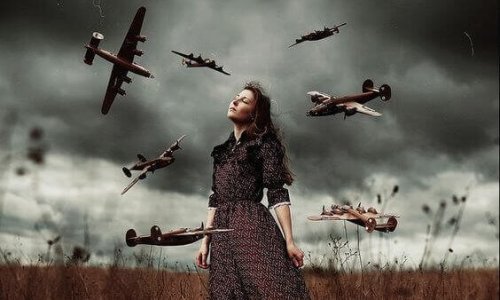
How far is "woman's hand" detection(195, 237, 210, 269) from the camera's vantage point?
4125mm

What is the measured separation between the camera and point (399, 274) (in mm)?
5188

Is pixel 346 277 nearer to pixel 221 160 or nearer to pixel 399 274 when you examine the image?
pixel 399 274

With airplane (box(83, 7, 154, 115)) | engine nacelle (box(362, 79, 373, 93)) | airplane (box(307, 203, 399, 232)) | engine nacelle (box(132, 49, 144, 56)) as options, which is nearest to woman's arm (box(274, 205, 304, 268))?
airplane (box(307, 203, 399, 232))

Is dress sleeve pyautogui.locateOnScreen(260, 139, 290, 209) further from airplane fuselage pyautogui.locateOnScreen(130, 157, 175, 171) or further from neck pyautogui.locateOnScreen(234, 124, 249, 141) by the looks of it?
airplane fuselage pyautogui.locateOnScreen(130, 157, 175, 171)

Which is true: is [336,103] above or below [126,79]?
below

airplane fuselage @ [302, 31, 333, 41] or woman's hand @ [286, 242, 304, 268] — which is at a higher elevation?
airplane fuselage @ [302, 31, 333, 41]

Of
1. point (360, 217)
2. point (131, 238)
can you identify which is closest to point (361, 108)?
point (360, 217)

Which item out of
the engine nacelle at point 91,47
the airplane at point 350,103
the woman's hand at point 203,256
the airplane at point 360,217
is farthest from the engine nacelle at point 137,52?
the airplane at point 360,217

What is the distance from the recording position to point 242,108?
4.15m

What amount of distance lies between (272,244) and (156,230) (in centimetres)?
80

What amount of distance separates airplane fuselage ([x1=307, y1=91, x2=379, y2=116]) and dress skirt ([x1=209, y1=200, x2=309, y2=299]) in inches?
31.0

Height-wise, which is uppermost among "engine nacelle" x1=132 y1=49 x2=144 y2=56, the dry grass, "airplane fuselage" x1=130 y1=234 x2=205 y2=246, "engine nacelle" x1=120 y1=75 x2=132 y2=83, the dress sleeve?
"engine nacelle" x1=132 y1=49 x2=144 y2=56

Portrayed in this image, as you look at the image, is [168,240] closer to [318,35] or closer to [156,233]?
[156,233]

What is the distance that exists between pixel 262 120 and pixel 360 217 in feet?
4.05
